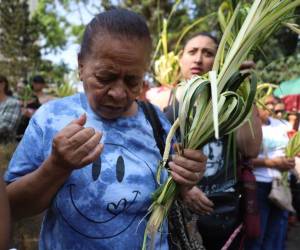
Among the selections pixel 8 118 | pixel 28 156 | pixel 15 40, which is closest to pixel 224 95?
pixel 28 156

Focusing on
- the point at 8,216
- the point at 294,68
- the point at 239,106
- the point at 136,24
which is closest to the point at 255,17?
the point at 239,106

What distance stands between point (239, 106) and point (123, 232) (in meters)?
0.60

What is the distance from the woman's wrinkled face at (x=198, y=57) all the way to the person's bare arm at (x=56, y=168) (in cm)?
172

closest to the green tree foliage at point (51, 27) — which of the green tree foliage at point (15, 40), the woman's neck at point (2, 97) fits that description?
the green tree foliage at point (15, 40)

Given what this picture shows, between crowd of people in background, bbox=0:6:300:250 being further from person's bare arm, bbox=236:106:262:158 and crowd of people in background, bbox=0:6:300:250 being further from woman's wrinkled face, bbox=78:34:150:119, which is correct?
person's bare arm, bbox=236:106:262:158

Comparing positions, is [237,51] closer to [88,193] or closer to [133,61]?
[133,61]

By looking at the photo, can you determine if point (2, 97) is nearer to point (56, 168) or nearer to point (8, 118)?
point (8, 118)

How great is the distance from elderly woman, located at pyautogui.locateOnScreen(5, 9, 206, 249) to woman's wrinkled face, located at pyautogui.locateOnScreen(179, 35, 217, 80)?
1354mm

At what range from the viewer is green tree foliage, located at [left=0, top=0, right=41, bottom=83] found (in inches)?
630

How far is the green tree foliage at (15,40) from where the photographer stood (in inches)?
630

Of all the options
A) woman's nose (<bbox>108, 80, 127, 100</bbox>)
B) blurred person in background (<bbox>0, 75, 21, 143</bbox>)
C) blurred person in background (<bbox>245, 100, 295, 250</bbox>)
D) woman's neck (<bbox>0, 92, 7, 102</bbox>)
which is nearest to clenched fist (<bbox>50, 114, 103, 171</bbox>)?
woman's nose (<bbox>108, 80, 127, 100</bbox>)

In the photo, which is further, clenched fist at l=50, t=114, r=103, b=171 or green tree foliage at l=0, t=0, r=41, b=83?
green tree foliage at l=0, t=0, r=41, b=83

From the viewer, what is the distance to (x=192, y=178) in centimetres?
168

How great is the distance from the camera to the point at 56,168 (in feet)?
5.00
